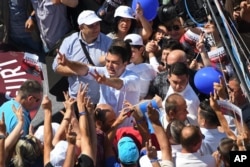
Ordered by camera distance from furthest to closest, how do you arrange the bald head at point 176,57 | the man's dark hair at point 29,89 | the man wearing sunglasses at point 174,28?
the man wearing sunglasses at point 174,28 → the bald head at point 176,57 → the man's dark hair at point 29,89

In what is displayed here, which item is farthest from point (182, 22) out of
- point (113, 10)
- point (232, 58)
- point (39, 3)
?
point (232, 58)

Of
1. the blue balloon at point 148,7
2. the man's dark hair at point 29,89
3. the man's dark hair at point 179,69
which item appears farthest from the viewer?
the blue balloon at point 148,7

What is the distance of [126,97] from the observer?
7781 mm

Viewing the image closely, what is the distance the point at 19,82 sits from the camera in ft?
28.2

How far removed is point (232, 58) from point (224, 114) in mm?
1275

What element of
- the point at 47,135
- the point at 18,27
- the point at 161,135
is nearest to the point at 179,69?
the point at 161,135

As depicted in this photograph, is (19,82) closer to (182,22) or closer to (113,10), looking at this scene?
(113,10)

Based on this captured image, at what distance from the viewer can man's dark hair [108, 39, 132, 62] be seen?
7.66 meters

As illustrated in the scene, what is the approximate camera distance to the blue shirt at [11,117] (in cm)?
759

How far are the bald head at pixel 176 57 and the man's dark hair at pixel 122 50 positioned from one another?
0.47m

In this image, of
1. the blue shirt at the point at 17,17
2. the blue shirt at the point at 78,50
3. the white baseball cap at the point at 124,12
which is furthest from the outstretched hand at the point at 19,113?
the blue shirt at the point at 17,17

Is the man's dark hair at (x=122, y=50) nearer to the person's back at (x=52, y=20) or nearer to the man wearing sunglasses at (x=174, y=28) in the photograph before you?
the man wearing sunglasses at (x=174, y=28)

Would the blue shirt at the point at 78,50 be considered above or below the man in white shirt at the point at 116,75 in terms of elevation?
above

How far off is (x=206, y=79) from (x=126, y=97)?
765mm
